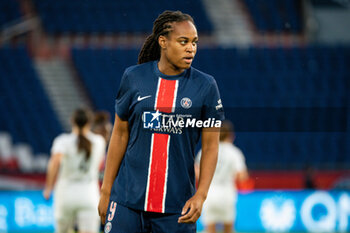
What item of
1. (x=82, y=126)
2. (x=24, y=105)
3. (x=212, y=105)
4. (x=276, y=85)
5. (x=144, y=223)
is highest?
(x=276, y=85)

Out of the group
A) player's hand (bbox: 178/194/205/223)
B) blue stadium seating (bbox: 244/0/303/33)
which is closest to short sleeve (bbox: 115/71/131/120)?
player's hand (bbox: 178/194/205/223)

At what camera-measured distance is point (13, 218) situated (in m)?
9.91

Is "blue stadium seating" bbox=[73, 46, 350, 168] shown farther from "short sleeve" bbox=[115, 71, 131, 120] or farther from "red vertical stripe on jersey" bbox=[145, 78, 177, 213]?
"red vertical stripe on jersey" bbox=[145, 78, 177, 213]

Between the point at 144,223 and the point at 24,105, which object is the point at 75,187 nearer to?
the point at 144,223

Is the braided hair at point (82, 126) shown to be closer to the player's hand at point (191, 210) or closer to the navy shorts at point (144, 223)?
the navy shorts at point (144, 223)

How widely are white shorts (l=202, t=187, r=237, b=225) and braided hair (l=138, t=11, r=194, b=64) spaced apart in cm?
455

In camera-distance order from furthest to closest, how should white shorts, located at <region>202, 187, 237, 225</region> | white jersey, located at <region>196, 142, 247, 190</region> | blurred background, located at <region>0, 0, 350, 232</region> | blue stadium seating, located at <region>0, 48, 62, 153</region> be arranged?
blue stadium seating, located at <region>0, 48, 62, 153</region> < blurred background, located at <region>0, 0, 350, 232</region> < white shorts, located at <region>202, 187, 237, 225</region> < white jersey, located at <region>196, 142, 247, 190</region>

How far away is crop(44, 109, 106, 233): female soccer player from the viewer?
5898mm

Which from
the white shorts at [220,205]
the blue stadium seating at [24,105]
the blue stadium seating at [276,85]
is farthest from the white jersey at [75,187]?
the blue stadium seating at [24,105]

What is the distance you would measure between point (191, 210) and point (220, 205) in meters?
4.78

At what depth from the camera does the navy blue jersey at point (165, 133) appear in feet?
8.93

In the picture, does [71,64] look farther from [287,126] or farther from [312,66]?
[287,126]

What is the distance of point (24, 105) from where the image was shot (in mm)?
13266

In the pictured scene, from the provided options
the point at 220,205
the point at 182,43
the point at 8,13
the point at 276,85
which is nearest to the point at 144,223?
the point at 182,43
